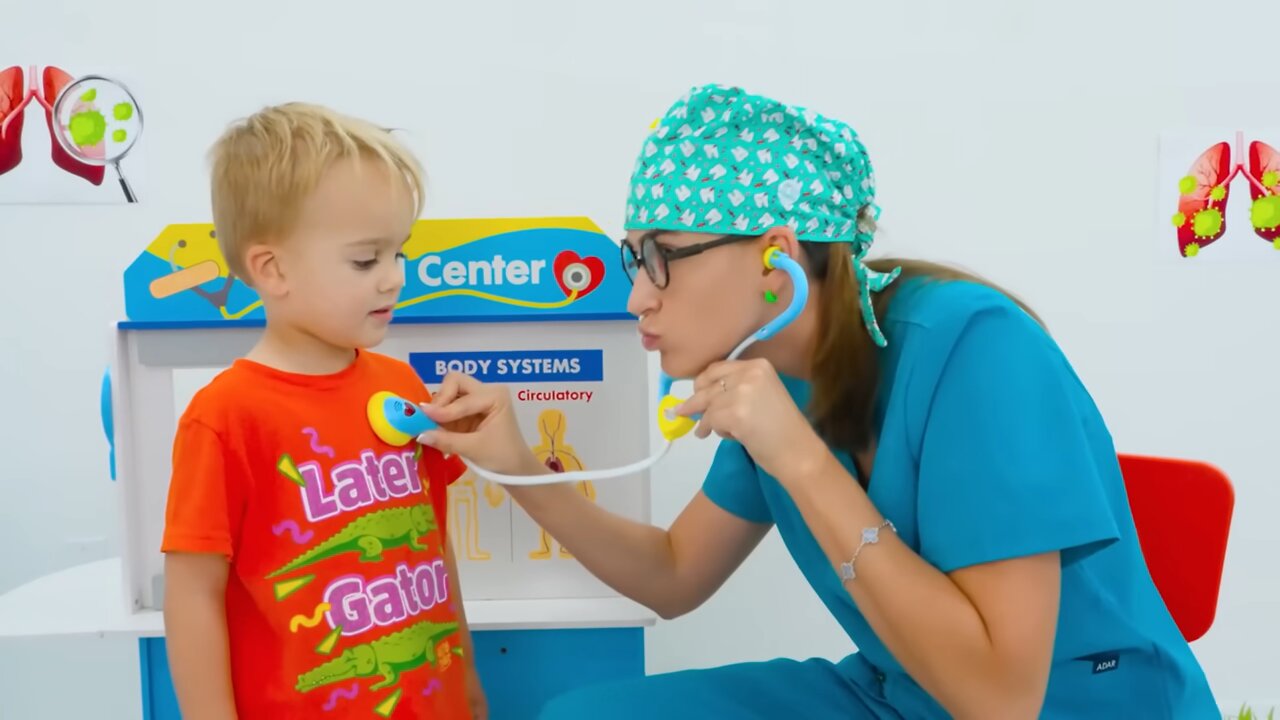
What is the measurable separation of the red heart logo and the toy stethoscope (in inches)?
8.4

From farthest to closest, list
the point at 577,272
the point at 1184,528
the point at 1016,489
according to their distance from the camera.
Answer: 1. the point at 577,272
2. the point at 1184,528
3. the point at 1016,489

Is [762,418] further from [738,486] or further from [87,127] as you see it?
[87,127]

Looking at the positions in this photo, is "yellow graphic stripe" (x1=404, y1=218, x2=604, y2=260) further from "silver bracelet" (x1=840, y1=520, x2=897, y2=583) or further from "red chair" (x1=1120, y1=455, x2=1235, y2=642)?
"red chair" (x1=1120, y1=455, x2=1235, y2=642)

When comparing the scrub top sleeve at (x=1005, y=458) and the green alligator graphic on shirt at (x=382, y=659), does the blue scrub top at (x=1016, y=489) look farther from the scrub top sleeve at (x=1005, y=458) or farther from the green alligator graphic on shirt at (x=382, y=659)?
the green alligator graphic on shirt at (x=382, y=659)

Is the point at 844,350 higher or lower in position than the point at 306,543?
higher

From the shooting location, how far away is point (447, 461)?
1.20m

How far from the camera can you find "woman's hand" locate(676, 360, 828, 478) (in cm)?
95

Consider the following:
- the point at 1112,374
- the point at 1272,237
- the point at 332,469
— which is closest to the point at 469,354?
A: the point at 332,469

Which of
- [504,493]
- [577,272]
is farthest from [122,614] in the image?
[577,272]

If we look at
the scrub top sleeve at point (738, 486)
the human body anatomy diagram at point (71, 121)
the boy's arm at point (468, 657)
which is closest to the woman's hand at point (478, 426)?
the boy's arm at point (468, 657)

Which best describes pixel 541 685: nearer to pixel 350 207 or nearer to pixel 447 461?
pixel 447 461

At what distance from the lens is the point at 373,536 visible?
1.04 metres

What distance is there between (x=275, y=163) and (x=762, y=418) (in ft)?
1.84

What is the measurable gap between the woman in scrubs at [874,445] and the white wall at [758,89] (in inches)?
34.5
